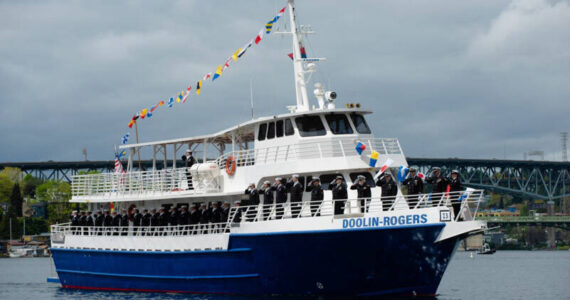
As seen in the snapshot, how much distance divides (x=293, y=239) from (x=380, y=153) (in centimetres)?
402

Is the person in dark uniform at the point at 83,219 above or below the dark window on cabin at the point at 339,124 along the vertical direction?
below

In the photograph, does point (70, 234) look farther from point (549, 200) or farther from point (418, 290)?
point (549, 200)

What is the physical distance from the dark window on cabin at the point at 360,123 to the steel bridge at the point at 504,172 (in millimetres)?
98735

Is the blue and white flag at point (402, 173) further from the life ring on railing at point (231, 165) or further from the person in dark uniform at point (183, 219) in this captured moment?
the person in dark uniform at point (183, 219)

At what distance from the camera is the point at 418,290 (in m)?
23.2

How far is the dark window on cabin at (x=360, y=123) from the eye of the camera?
26484 millimetres

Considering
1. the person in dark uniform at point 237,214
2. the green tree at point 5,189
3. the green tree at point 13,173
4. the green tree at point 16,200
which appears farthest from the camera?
the green tree at point 13,173

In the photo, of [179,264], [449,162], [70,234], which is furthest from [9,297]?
[449,162]

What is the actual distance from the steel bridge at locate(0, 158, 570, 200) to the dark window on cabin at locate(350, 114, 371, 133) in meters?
98.7

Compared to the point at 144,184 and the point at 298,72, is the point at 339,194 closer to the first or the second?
the point at 298,72

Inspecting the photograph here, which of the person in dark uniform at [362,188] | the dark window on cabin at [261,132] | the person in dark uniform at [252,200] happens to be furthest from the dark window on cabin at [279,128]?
the person in dark uniform at [362,188]

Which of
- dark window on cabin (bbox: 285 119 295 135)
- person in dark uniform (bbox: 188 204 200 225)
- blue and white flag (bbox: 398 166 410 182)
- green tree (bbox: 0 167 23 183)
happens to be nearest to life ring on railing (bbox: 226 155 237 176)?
person in dark uniform (bbox: 188 204 200 225)

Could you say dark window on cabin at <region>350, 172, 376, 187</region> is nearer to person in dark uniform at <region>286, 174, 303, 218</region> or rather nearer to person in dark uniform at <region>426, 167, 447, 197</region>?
person in dark uniform at <region>286, 174, 303, 218</region>

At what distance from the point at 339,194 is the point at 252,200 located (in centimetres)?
286
